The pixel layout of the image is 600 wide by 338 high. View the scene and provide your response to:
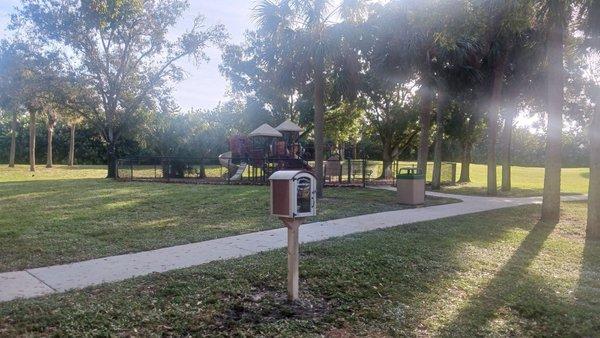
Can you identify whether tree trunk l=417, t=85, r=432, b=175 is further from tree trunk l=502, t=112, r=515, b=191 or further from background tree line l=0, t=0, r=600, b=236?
tree trunk l=502, t=112, r=515, b=191

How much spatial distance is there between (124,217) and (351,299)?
631 centimetres

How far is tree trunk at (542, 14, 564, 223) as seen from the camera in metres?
11.5

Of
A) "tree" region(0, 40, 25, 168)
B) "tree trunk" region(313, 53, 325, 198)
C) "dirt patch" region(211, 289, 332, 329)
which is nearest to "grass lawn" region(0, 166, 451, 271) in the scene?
"tree trunk" region(313, 53, 325, 198)

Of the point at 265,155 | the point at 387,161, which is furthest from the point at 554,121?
the point at 387,161

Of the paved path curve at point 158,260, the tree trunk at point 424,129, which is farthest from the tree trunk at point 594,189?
the tree trunk at point 424,129

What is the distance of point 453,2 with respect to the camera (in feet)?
34.2

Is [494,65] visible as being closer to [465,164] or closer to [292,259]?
[465,164]

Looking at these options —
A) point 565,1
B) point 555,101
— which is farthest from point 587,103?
point 565,1

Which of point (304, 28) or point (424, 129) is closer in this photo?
point (304, 28)

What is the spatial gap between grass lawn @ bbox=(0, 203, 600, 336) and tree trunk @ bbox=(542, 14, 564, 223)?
4.70 meters

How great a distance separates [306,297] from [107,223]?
17.8ft

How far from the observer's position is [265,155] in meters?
21.2

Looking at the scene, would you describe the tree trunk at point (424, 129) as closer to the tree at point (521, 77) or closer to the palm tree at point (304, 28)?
the tree at point (521, 77)

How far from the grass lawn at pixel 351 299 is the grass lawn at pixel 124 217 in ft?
6.15
